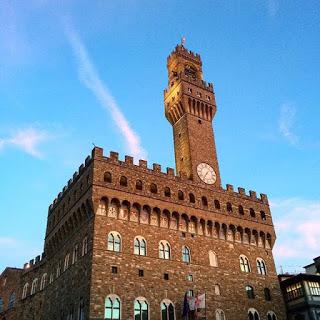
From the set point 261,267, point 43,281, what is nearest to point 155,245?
point 261,267

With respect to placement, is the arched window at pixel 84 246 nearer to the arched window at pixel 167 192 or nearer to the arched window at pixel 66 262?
the arched window at pixel 66 262

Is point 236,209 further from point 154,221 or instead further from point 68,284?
point 68,284

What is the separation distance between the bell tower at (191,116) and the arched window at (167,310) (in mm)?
13216

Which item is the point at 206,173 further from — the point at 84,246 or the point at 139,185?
the point at 84,246

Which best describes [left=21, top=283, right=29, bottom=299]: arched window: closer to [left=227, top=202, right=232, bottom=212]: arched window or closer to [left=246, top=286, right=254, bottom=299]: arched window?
[left=227, top=202, right=232, bottom=212]: arched window

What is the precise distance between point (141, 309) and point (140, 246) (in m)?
5.17

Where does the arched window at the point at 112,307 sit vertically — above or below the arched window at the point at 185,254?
below

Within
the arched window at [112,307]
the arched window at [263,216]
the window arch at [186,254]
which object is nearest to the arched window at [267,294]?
the arched window at [263,216]

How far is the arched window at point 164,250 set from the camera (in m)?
35.2

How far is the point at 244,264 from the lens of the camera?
39750 millimetres

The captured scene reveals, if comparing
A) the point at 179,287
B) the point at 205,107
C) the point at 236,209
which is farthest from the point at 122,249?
the point at 205,107

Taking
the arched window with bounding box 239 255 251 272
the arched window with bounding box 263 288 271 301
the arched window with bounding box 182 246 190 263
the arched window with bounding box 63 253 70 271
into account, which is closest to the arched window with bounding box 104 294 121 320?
the arched window with bounding box 182 246 190 263

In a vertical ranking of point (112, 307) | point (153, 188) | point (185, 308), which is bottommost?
point (112, 307)

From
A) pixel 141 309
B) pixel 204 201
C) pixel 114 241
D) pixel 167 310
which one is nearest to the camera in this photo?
pixel 141 309
